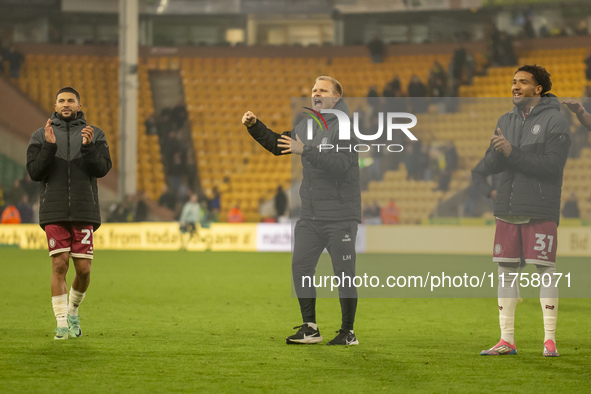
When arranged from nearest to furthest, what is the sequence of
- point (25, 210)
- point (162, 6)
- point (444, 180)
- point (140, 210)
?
1. point (444, 180)
2. point (25, 210)
3. point (140, 210)
4. point (162, 6)

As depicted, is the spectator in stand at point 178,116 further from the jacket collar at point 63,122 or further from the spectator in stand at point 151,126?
the jacket collar at point 63,122

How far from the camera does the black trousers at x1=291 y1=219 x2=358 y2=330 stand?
6.87 meters

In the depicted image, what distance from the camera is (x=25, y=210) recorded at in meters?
22.4

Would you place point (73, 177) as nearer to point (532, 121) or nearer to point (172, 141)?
point (532, 121)

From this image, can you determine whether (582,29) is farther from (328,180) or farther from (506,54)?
(328,180)

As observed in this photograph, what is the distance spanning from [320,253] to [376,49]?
24479 millimetres

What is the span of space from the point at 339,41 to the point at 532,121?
27092 mm

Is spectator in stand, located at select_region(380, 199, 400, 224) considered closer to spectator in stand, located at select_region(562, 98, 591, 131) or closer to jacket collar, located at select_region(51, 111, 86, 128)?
jacket collar, located at select_region(51, 111, 86, 128)

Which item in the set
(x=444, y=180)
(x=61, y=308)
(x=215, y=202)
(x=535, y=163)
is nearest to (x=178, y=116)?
(x=215, y=202)

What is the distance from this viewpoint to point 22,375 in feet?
18.1

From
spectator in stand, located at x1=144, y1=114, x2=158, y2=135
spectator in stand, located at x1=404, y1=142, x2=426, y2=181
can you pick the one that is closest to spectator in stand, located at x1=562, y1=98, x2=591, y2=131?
spectator in stand, located at x1=404, y1=142, x2=426, y2=181

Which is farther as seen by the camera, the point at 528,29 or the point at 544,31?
the point at 544,31

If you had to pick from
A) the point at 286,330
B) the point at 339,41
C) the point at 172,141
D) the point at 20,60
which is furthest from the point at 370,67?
Answer: the point at 286,330

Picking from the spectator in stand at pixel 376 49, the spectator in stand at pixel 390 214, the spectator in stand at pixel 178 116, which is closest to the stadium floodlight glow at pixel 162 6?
the spectator in stand at pixel 178 116
